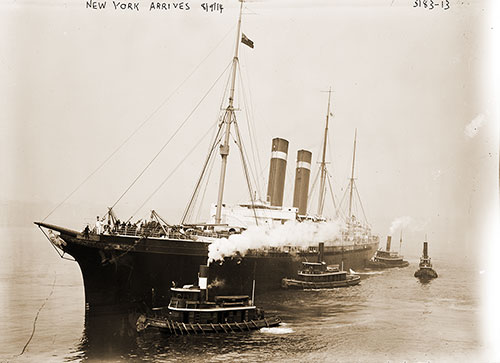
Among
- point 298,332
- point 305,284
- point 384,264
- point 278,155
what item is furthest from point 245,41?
point 384,264

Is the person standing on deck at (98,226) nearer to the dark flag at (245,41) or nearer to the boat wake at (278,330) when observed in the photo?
the boat wake at (278,330)

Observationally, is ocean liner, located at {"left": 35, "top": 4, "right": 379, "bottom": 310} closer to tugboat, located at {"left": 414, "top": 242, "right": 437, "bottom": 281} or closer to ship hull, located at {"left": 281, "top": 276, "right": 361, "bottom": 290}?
ship hull, located at {"left": 281, "top": 276, "right": 361, "bottom": 290}

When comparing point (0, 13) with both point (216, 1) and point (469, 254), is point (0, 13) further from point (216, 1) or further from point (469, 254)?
point (469, 254)

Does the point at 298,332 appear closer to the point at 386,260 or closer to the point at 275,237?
the point at 275,237

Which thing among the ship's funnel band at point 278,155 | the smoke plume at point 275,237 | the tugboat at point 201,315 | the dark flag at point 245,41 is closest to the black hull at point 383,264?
the smoke plume at point 275,237

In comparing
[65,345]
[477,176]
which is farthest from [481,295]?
[65,345]

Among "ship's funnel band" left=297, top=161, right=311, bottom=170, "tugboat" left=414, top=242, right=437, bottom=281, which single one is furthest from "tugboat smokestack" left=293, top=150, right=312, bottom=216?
"tugboat" left=414, top=242, right=437, bottom=281
